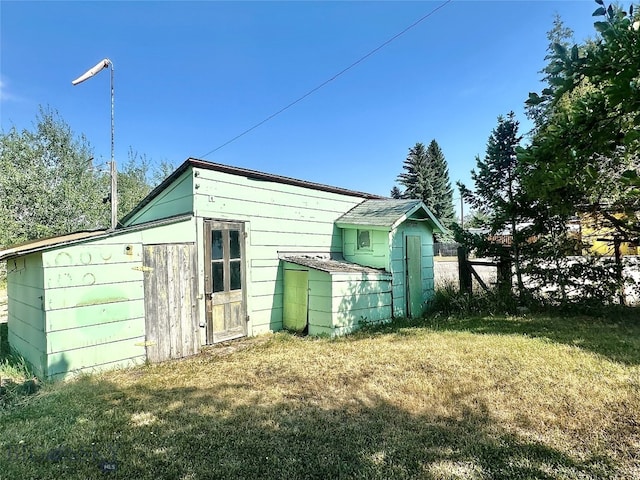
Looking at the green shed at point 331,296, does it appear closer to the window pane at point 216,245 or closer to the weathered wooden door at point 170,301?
the window pane at point 216,245

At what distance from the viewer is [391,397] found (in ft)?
11.8

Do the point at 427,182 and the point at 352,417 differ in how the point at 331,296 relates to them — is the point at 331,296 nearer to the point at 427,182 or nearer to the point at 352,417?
the point at 352,417

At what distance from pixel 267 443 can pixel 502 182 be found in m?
8.11

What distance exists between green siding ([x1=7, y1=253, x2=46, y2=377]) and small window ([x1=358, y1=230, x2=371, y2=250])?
20.2 feet

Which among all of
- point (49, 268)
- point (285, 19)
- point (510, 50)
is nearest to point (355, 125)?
point (285, 19)

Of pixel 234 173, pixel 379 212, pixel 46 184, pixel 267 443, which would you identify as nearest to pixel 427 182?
pixel 379 212

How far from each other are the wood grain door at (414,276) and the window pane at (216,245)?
4.55m

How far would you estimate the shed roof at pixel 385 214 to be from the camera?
769 centimetres

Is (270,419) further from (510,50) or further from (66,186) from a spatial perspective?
(66,186)

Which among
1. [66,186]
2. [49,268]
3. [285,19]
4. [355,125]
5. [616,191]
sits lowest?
[49,268]

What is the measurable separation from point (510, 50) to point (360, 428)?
761 centimetres

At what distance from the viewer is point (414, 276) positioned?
8477mm

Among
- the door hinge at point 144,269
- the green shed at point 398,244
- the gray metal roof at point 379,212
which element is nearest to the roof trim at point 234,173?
the gray metal roof at point 379,212

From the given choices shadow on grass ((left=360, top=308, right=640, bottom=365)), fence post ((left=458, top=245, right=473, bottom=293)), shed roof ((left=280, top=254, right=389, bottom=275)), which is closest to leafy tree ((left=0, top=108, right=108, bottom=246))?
shed roof ((left=280, top=254, right=389, bottom=275))
